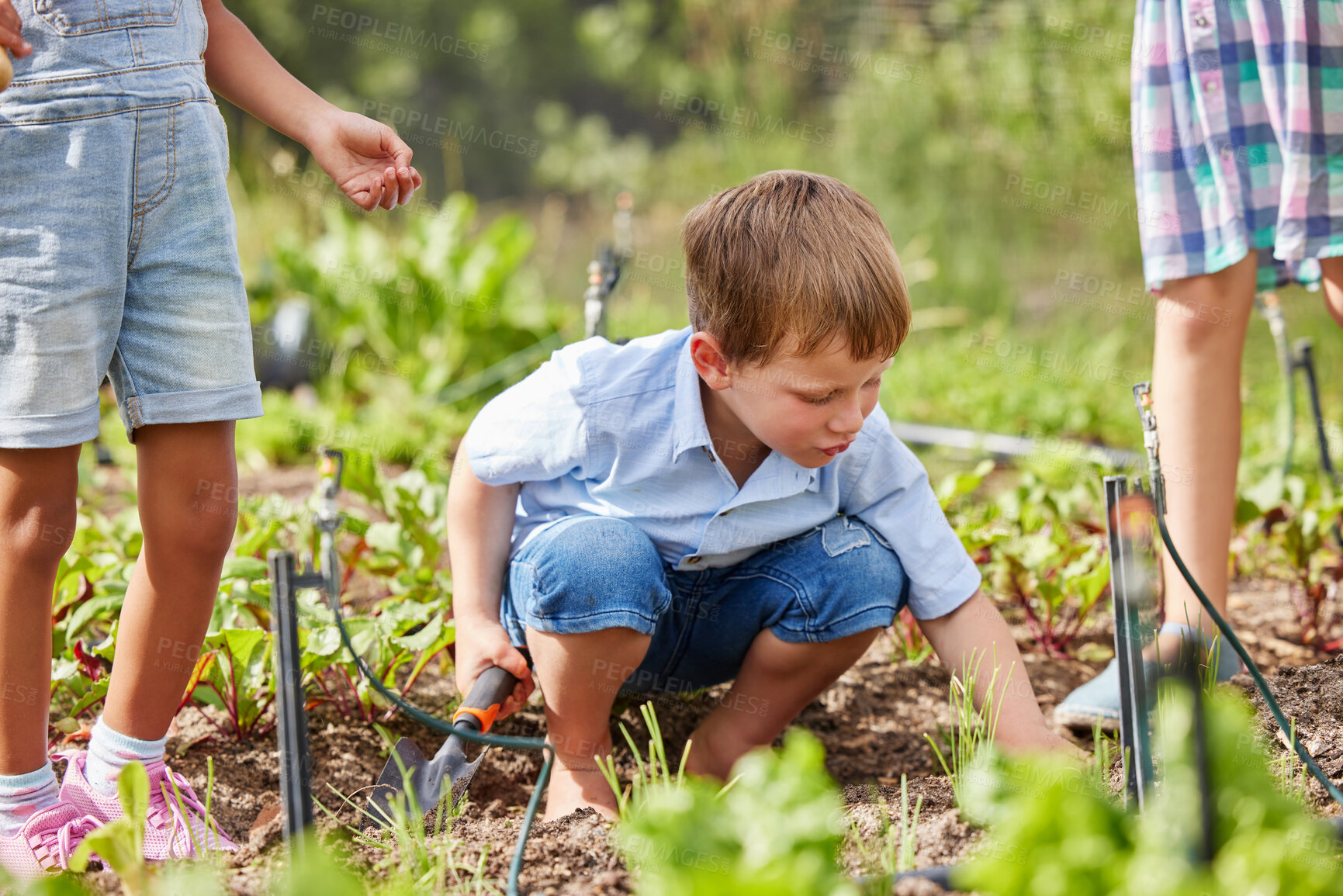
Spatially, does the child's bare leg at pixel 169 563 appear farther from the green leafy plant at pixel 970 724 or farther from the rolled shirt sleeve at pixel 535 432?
the green leafy plant at pixel 970 724

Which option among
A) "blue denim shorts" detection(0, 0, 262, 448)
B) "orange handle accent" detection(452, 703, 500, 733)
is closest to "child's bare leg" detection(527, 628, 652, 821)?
"orange handle accent" detection(452, 703, 500, 733)

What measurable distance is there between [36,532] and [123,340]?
241 millimetres

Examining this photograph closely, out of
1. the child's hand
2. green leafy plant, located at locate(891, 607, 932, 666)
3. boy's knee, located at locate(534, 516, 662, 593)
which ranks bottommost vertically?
green leafy plant, located at locate(891, 607, 932, 666)

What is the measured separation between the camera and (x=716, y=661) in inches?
69.4

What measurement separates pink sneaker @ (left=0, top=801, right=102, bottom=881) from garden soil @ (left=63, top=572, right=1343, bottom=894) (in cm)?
11

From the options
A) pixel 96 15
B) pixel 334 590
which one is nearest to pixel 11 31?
pixel 96 15

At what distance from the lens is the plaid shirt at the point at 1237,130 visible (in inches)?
69.1

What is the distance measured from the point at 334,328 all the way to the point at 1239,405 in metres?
3.14

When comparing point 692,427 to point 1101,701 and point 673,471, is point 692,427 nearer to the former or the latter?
point 673,471

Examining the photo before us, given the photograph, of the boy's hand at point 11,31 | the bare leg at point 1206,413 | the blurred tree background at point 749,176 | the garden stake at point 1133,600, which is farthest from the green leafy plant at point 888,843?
the blurred tree background at point 749,176

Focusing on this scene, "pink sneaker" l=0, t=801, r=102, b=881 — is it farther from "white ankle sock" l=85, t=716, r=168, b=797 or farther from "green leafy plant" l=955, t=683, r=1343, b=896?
"green leafy plant" l=955, t=683, r=1343, b=896

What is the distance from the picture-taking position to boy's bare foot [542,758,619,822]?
1.52m

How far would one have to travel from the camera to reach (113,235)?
4.25 ft

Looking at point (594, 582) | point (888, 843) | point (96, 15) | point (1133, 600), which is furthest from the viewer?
point (594, 582)
